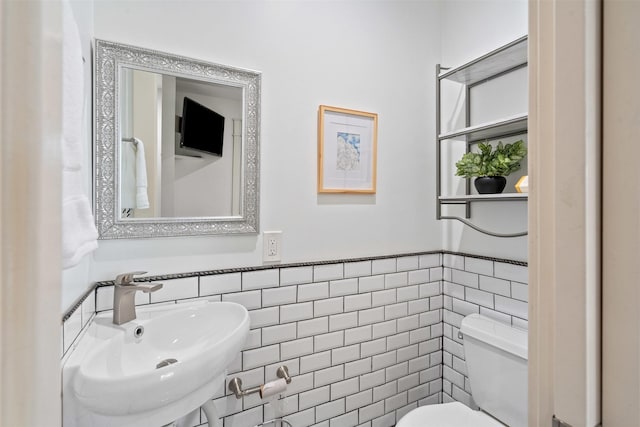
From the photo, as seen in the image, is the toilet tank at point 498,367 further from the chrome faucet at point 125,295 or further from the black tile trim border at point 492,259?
the chrome faucet at point 125,295

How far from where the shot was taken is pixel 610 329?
0.36m

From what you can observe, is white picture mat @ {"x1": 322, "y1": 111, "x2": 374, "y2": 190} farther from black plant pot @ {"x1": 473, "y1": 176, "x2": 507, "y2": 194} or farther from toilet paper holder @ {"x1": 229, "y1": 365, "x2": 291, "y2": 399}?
toilet paper holder @ {"x1": 229, "y1": 365, "x2": 291, "y2": 399}

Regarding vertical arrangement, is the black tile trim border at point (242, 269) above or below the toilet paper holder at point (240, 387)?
above

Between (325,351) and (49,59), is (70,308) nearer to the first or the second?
(49,59)

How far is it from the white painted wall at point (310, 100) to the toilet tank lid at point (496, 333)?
44 centimetres

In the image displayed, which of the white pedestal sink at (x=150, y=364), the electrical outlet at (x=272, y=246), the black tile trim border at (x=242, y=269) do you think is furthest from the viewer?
the electrical outlet at (x=272, y=246)

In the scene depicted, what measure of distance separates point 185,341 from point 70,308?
0.38 meters

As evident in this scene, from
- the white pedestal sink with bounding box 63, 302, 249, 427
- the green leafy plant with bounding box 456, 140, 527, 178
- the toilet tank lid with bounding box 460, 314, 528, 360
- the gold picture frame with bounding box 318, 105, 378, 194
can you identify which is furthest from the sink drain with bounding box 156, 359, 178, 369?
the green leafy plant with bounding box 456, 140, 527, 178

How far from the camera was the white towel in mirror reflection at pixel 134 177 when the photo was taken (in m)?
1.07

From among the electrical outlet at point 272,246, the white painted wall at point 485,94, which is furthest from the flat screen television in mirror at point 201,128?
the white painted wall at point 485,94

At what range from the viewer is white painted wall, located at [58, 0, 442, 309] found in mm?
1121

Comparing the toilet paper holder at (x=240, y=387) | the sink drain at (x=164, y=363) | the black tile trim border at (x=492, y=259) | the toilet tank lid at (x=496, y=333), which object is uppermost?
the black tile trim border at (x=492, y=259)

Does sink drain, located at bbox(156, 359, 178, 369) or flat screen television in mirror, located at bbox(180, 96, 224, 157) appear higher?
flat screen television in mirror, located at bbox(180, 96, 224, 157)

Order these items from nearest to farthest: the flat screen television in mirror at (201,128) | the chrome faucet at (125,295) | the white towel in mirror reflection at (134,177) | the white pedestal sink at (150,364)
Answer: the white pedestal sink at (150,364) < the chrome faucet at (125,295) < the white towel in mirror reflection at (134,177) < the flat screen television in mirror at (201,128)
